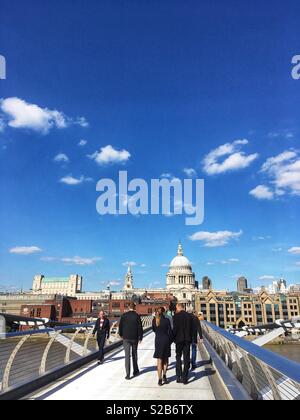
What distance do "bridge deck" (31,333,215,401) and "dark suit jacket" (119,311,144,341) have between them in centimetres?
90

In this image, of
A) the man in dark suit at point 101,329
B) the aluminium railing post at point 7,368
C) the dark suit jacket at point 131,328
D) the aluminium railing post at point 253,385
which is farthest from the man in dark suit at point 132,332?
the aluminium railing post at point 253,385

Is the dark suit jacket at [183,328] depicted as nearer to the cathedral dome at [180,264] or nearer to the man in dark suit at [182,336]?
the man in dark suit at [182,336]

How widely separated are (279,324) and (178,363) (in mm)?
15600

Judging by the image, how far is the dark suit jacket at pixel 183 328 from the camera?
8.02 meters

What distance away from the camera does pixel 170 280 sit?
172 meters

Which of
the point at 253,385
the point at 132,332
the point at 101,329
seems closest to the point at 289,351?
the point at 101,329

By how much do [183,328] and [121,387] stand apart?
193cm

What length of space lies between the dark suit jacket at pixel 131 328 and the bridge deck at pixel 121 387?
2.94ft

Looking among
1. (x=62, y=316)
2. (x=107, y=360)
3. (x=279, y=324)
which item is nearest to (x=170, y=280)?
(x=62, y=316)

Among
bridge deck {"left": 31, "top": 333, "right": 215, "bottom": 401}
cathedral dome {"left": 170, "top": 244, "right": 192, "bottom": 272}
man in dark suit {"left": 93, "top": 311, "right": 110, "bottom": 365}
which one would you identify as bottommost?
bridge deck {"left": 31, "top": 333, "right": 215, "bottom": 401}

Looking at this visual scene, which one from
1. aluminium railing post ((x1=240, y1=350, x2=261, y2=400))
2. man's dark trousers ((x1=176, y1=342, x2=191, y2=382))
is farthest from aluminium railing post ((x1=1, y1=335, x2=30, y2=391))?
aluminium railing post ((x1=240, y1=350, x2=261, y2=400))

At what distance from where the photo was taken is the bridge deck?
6254 mm

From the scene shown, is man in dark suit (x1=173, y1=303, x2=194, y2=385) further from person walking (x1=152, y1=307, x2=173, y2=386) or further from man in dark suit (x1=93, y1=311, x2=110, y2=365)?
man in dark suit (x1=93, y1=311, x2=110, y2=365)
